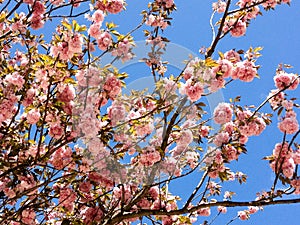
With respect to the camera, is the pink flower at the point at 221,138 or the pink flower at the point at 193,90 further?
the pink flower at the point at 221,138

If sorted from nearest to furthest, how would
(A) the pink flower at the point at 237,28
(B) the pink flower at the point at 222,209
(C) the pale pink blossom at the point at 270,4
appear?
(A) the pink flower at the point at 237,28
(C) the pale pink blossom at the point at 270,4
(B) the pink flower at the point at 222,209

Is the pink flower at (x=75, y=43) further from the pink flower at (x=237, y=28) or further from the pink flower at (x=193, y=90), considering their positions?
the pink flower at (x=237, y=28)

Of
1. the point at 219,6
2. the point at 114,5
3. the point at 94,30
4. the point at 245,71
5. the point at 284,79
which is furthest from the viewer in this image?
the point at 219,6

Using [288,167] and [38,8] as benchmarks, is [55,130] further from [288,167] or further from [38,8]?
[288,167]

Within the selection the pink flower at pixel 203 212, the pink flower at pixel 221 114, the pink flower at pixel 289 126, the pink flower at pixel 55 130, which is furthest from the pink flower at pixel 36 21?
the pink flower at pixel 203 212

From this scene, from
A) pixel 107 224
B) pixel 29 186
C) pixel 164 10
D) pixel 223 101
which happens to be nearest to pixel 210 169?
pixel 223 101

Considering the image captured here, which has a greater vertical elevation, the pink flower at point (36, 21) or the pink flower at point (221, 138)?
the pink flower at point (36, 21)

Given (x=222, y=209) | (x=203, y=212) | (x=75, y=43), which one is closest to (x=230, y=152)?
(x=75, y=43)

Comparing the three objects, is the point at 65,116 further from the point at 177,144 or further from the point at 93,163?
the point at 177,144

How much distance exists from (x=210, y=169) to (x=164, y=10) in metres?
1.76

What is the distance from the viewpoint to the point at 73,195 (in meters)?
3.61

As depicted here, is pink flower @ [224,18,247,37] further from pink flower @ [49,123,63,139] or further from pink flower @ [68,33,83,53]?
pink flower @ [49,123,63,139]

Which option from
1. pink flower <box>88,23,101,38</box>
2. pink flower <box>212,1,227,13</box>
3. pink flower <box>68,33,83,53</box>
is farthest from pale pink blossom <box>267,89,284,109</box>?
pink flower <box>68,33,83,53</box>

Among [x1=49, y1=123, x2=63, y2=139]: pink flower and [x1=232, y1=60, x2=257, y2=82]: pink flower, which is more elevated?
[x1=232, y1=60, x2=257, y2=82]: pink flower
